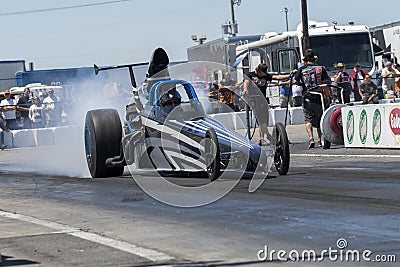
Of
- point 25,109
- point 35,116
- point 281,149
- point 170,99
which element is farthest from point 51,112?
point 281,149

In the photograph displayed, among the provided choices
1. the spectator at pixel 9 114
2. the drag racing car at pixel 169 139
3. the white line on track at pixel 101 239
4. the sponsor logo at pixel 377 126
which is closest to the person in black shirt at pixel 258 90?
the sponsor logo at pixel 377 126

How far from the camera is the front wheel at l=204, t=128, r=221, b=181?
1227 cm

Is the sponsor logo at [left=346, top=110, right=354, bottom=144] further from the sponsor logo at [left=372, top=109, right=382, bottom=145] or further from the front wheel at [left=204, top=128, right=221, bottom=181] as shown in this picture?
the front wheel at [left=204, top=128, right=221, bottom=181]

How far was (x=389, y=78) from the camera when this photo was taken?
29.2m

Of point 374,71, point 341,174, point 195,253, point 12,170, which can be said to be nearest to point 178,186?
point 341,174

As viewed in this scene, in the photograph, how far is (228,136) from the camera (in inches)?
515

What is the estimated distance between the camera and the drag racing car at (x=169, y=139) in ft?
42.2

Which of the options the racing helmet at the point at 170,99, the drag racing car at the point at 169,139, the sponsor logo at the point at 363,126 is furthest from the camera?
the sponsor logo at the point at 363,126

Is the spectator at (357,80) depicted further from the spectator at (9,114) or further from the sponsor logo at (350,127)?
the spectator at (9,114)

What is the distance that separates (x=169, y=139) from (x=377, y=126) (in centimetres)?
647

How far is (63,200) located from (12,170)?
24.0ft

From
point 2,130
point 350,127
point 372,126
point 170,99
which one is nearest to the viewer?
point 170,99

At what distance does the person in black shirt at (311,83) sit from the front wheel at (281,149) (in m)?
5.99

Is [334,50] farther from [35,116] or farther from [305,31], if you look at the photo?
[35,116]
